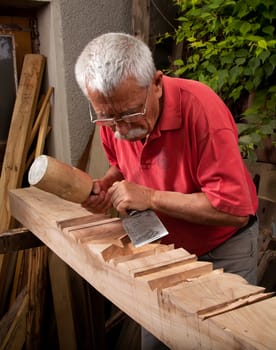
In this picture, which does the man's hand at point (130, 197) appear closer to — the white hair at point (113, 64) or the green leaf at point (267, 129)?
the white hair at point (113, 64)

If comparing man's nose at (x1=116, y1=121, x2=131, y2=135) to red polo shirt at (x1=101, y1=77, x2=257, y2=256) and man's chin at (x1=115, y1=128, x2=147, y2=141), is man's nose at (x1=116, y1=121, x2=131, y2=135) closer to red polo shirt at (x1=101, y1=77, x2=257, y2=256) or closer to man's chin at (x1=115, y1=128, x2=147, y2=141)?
man's chin at (x1=115, y1=128, x2=147, y2=141)

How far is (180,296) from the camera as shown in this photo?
101 cm

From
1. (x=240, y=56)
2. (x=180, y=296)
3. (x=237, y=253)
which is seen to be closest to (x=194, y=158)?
(x=237, y=253)

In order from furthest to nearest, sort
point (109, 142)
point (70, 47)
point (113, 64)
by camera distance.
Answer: point (70, 47) → point (109, 142) → point (113, 64)

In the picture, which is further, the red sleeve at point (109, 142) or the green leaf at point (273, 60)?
the green leaf at point (273, 60)

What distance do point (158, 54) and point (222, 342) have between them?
260cm

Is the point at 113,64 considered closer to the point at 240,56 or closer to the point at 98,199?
the point at 98,199

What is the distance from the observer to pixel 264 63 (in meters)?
2.48

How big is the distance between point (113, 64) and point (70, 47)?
5.26ft

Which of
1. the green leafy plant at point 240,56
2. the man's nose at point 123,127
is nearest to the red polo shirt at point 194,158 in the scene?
the man's nose at point 123,127

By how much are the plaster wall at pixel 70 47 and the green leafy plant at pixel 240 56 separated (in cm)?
52

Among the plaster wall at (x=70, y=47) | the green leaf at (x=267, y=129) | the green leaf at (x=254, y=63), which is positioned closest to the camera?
the green leaf at (x=267, y=129)

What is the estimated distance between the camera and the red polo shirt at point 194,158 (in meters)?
1.41

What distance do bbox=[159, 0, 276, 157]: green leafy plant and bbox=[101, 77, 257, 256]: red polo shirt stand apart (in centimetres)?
86
